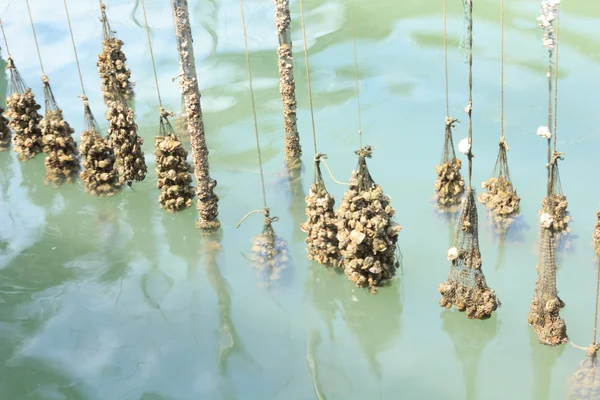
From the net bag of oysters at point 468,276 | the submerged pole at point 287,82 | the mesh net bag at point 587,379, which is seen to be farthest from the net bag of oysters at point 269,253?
the mesh net bag at point 587,379

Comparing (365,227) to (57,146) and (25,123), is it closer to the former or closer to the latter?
(57,146)

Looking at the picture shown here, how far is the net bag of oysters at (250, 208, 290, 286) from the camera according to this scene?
10.2 m

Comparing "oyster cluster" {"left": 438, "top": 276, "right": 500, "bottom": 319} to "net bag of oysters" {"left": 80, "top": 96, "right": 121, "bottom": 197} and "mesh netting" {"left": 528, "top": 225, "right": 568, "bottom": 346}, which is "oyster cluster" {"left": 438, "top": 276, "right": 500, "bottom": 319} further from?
"net bag of oysters" {"left": 80, "top": 96, "right": 121, "bottom": 197}

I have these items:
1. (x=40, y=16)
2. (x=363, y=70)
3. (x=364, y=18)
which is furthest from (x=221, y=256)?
(x=40, y=16)

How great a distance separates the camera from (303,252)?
10578mm

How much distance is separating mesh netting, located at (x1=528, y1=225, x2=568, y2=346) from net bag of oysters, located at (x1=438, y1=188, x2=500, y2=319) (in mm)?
549

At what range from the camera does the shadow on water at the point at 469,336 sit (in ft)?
28.5

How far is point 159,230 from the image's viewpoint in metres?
11.4

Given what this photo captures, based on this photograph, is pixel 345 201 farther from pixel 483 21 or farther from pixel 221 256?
pixel 483 21

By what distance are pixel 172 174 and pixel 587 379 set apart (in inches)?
240

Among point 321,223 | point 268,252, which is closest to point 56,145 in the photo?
point 268,252

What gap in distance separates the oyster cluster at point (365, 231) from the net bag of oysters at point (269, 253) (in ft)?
3.32

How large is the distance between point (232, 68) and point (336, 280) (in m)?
6.90

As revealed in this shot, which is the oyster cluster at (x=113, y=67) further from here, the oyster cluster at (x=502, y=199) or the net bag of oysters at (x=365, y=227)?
the oyster cluster at (x=502, y=199)
